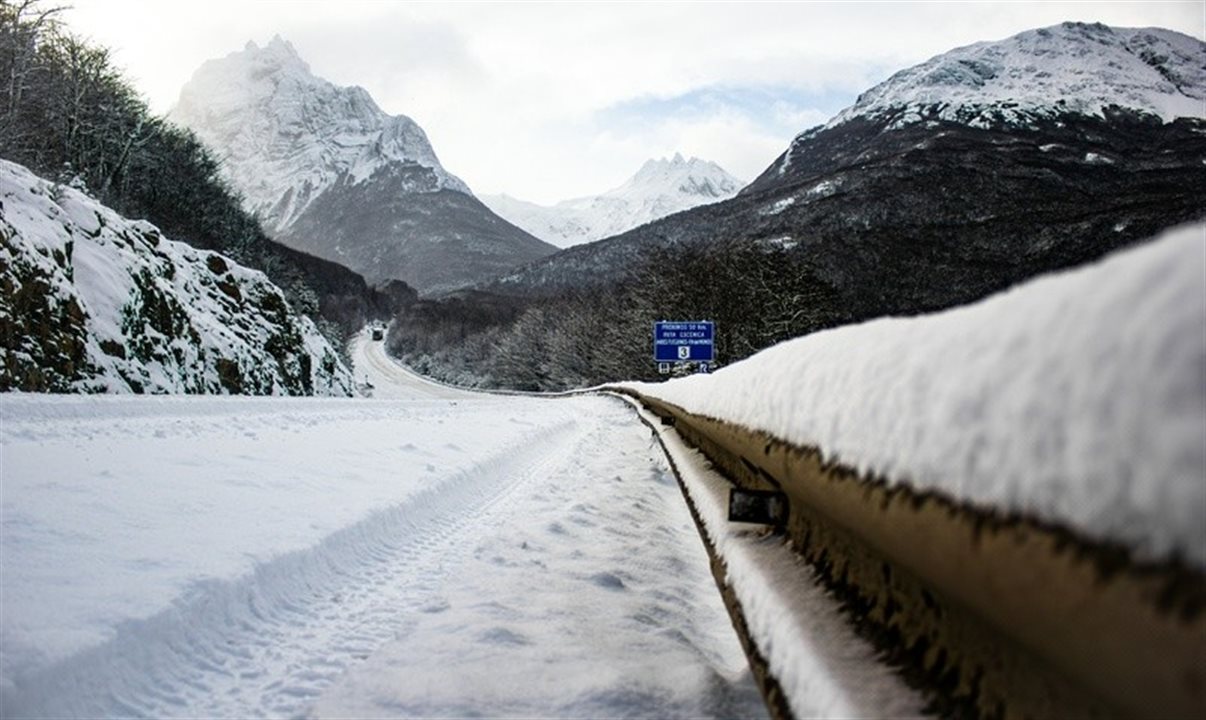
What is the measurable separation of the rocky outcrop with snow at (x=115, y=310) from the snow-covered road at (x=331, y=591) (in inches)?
214

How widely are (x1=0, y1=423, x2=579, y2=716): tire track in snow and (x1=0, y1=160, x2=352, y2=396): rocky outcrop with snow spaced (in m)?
9.56

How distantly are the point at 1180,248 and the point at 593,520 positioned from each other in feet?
14.6

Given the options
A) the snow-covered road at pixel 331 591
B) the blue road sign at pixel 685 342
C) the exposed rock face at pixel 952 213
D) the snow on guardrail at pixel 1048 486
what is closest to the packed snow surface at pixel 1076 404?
the snow on guardrail at pixel 1048 486

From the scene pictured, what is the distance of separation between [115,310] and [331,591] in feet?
44.0

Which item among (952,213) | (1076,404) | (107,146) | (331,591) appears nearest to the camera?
(1076,404)

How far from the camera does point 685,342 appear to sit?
32469 millimetres

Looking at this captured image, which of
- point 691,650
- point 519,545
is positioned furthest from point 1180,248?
point 519,545

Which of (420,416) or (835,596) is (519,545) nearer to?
(835,596)

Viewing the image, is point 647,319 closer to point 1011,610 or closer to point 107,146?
point 107,146

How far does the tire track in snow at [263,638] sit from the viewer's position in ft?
7.56

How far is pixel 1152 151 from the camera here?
16700 cm

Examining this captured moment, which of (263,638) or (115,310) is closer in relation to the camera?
(263,638)

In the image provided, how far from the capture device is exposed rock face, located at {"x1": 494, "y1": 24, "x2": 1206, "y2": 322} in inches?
3425

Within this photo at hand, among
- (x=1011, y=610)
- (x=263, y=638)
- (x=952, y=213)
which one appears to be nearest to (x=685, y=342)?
(x=263, y=638)
